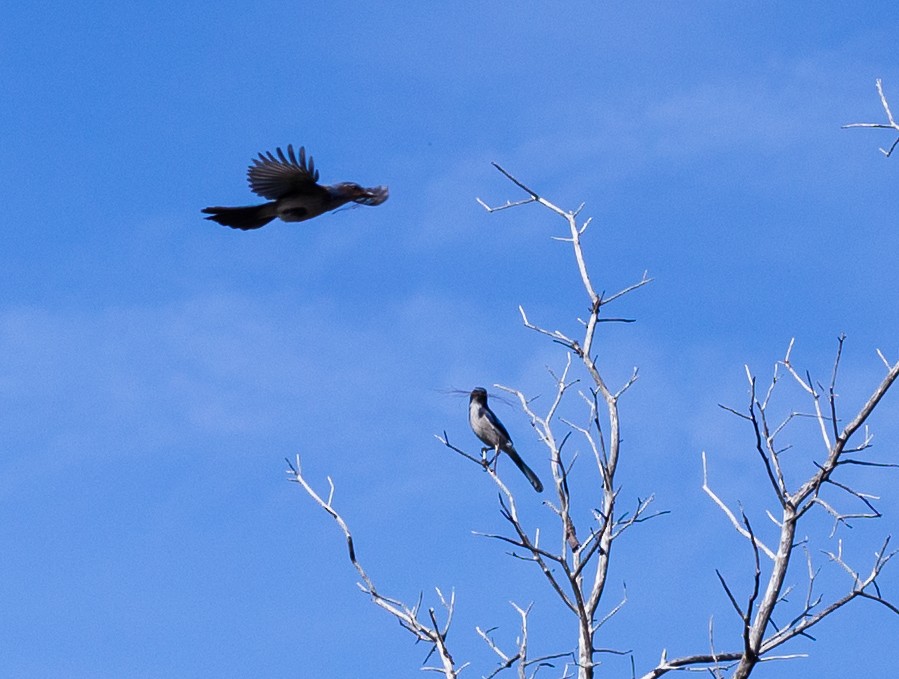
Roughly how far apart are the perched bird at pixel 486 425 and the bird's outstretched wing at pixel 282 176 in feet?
8.42

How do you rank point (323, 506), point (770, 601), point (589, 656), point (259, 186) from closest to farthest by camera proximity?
point (770, 601)
point (589, 656)
point (323, 506)
point (259, 186)

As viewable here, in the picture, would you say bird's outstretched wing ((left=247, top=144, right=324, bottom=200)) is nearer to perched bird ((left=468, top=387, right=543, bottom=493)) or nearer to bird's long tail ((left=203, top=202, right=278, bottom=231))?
bird's long tail ((left=203, top=202, right=278, bottom=231))

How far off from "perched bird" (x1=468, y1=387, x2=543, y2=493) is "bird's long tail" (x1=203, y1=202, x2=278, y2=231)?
2.46 meters

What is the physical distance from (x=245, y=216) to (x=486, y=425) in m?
2.85

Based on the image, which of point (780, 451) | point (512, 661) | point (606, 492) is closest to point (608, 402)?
point (606, 492)

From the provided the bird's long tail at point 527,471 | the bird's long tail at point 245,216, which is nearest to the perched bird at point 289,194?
the bird's long tail at point 245,216

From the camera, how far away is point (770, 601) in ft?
18.2

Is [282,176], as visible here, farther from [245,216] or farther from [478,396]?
[478,396]

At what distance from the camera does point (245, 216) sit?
26.0 feet

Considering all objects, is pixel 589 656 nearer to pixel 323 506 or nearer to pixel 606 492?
pixel 606 492

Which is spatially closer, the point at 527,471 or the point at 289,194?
the point at 289,194

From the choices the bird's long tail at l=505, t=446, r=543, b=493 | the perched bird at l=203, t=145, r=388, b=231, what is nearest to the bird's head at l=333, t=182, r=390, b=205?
the perched bird at l=203, t=145, r=388, b=231

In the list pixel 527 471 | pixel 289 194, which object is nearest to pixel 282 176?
pixel 289 194

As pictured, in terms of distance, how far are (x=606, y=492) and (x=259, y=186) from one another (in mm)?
2916
